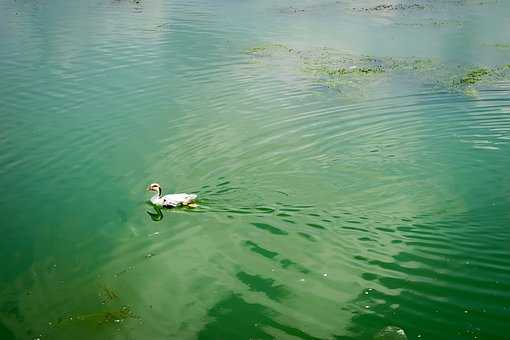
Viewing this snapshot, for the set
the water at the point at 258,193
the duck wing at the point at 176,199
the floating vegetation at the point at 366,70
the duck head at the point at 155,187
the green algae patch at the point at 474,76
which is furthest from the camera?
the floating vegetation at the point at 366,70

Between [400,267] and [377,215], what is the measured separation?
1662 millimetres

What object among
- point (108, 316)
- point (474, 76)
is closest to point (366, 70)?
point (474, 76)

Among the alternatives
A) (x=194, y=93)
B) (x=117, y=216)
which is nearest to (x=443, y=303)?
(x=117, y=216)

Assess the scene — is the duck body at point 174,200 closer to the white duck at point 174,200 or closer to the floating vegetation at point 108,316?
the white duck at point 174,200

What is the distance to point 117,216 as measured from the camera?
35.9 feet

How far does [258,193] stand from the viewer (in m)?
11.2

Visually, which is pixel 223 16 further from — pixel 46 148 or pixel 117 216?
pixel 117 216

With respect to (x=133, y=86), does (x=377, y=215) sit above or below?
below

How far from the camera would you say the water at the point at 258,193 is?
Result: 26.7 feet

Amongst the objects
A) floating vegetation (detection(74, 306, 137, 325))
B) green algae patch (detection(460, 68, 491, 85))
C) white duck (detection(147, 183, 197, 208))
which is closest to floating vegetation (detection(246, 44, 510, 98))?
green algae patch (detection(460, 68, 491, 85))

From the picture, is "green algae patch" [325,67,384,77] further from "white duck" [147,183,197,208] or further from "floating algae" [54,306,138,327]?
"floating algae" [54,306,138,327]

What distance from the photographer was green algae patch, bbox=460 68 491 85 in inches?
696

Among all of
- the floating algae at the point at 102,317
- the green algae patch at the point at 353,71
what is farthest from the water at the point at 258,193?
the green algae patch at the point at 353,71

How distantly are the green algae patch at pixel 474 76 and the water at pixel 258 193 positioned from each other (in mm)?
107
